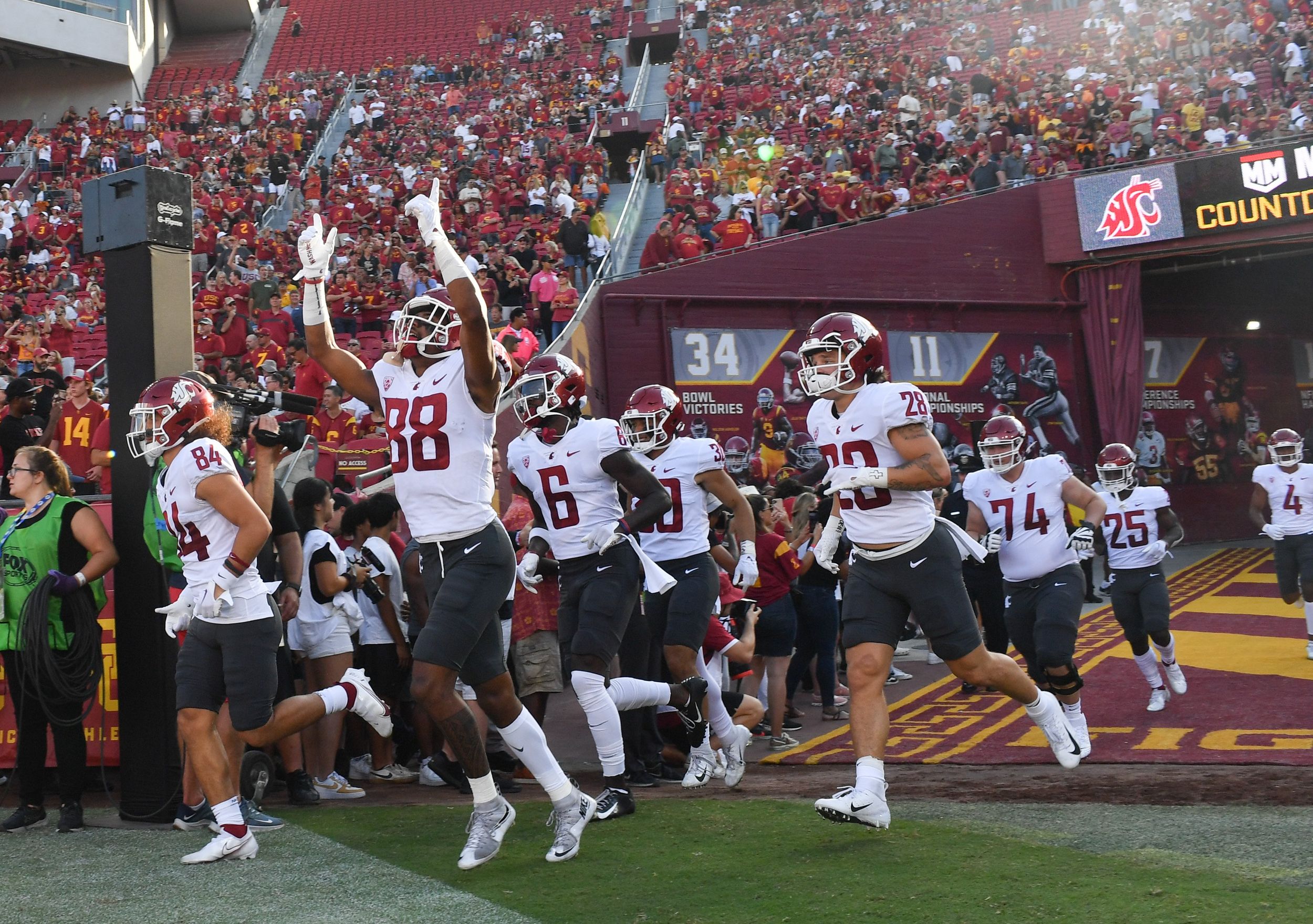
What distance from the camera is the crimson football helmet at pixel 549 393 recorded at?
18.9 feet

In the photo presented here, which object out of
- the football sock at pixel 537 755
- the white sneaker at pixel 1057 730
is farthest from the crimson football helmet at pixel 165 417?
the white sneaker at pixel 1057 730

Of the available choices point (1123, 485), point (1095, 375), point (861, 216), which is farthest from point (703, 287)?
point (1123, 485)

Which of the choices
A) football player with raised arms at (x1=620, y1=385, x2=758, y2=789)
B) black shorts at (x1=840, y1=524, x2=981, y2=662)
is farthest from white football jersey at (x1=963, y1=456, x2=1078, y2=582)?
black shorts at (x1=840, y1=524, x2=981, y2=662)

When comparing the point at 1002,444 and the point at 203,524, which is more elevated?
Result: the point at 1002,444

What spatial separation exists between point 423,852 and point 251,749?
5.60 ft

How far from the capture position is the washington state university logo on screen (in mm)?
18281

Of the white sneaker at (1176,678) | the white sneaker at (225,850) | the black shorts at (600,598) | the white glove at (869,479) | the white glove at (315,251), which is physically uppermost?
the white glove at (315,251)

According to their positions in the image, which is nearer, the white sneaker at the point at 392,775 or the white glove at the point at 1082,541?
the white sneaker at the point at 392,775

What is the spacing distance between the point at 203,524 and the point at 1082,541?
509cm

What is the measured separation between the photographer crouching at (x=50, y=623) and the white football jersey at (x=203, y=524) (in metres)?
1.09

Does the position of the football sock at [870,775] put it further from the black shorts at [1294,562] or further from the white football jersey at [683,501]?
the black shorts at [1294,562]

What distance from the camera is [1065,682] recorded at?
23.0 ft

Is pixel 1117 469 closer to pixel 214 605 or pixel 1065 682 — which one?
pixel 1065 682

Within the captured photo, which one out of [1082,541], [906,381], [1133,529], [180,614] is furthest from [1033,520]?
[906,381]
